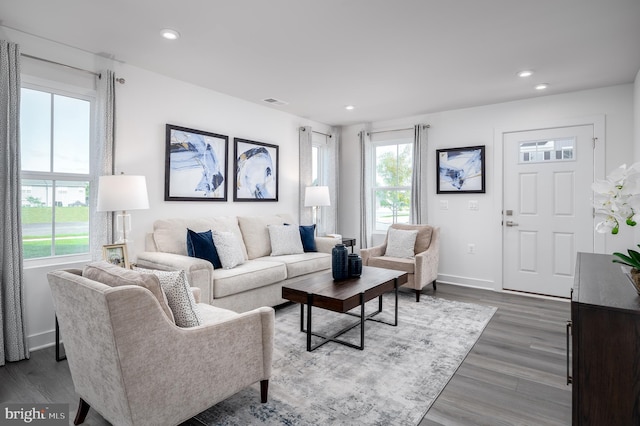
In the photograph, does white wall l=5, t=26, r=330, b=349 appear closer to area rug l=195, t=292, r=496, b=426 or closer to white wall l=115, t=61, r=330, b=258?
white wall l=115, t=61, r=330, b=258

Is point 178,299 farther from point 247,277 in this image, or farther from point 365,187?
point 365,187

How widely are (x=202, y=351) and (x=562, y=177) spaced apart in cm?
451

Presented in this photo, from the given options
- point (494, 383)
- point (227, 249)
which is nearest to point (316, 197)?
point (227, 249)

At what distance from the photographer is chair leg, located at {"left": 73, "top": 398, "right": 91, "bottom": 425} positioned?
1.81 meters

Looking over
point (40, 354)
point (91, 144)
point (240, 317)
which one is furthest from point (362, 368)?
point (91, 144)

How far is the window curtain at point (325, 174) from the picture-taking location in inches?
210

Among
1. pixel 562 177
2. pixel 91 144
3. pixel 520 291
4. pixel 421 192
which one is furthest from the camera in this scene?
pixel 421 192

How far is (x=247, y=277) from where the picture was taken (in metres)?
3.29

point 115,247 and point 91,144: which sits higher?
point 91,144

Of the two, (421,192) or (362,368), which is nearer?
(362,368)

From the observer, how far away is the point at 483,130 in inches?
189

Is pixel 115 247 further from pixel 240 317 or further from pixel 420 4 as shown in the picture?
pixel 420 4

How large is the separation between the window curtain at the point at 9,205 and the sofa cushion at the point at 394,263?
3.47 meters

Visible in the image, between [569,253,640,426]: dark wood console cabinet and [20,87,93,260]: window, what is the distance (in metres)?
3.64
